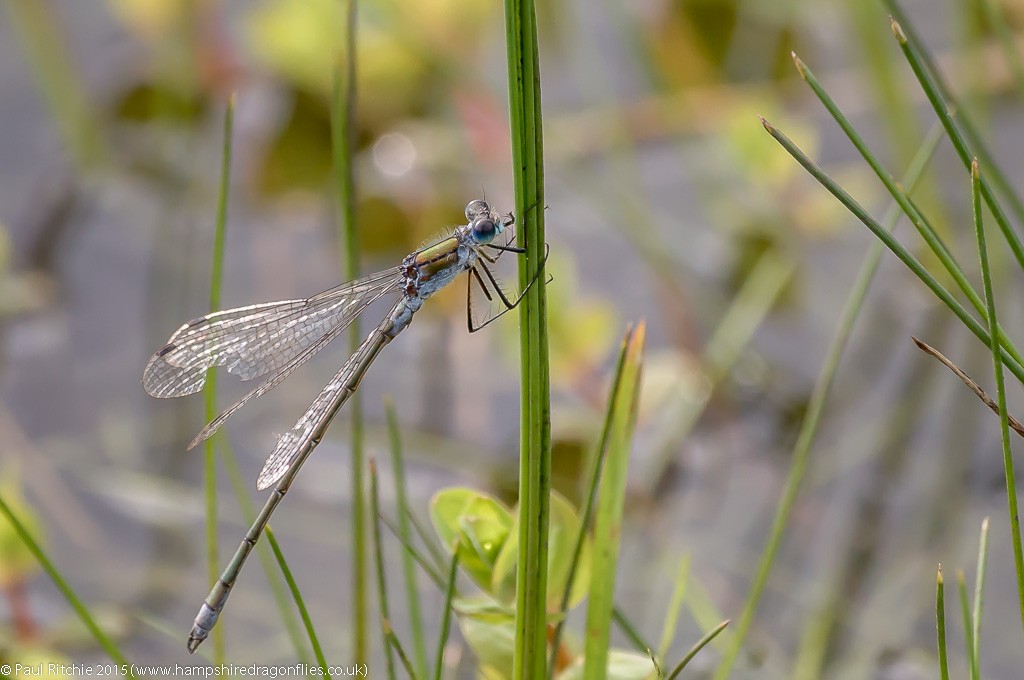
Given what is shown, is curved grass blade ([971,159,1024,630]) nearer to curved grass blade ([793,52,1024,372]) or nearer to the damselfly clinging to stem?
curved grass blade ([793,52,1024,372])

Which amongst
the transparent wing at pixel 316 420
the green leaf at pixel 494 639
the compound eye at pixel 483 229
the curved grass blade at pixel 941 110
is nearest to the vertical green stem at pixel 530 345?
the green leaf at pixel 494 639

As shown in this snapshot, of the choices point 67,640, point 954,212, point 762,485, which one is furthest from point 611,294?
point 67,640

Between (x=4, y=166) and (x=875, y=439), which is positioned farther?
(x=4, y=166)

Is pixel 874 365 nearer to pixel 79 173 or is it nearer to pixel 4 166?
pixel 79 173

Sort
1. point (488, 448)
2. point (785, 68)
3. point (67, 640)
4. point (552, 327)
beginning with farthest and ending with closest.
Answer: point (785, 68), point (488, 448), point (552, 327), point (67, 640)

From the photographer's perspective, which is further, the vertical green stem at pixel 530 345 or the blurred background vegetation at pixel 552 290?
the blurred background vegetation at pixel 552 290

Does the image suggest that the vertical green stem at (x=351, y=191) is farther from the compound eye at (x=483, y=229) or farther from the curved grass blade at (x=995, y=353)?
the curved grass blade at (x=995, y=353)
